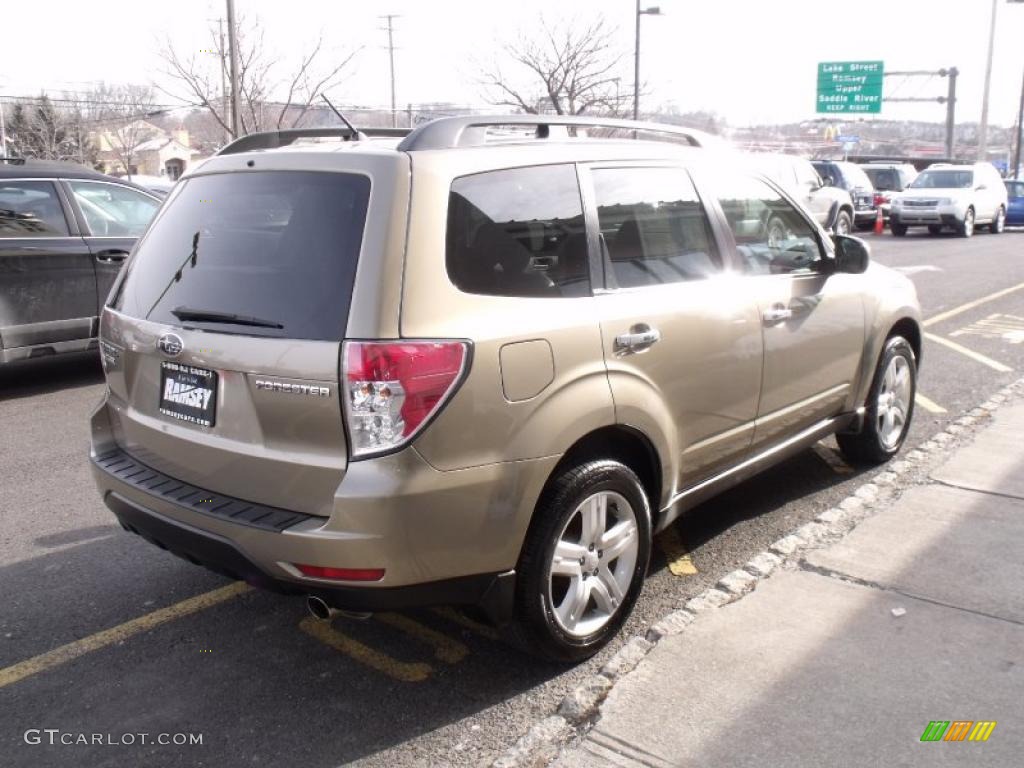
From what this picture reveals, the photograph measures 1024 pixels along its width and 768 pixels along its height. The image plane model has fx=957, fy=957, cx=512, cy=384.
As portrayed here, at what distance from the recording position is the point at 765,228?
4.44 meters

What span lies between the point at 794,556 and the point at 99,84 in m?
58.3

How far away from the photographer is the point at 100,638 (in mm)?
3629

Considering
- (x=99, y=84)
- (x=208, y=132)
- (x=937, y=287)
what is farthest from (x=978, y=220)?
(x=99, y=84)

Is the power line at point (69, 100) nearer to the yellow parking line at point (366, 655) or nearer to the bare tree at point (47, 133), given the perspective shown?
the bare tree at point (47, 133)

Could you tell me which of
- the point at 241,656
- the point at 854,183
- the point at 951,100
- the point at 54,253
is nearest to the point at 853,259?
the point at 241,656

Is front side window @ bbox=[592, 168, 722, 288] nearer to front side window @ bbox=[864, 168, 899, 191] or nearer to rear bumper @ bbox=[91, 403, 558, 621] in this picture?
rear bumper @ bbox=[91, 403, 558, 621]

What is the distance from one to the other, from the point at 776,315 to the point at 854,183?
23649 mm

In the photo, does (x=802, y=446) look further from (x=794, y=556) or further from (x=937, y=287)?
(x=937, y=287)

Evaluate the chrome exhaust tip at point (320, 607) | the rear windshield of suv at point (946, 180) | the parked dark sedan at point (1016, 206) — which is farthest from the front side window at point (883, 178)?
the chrome exhaust tip at point (320, 607)

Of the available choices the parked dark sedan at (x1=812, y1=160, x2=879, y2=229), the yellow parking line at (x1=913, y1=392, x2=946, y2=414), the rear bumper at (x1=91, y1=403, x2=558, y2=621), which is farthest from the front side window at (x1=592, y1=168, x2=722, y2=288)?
the parked dark sedan at (x1=812, y1=160, x2=879, y2=229)

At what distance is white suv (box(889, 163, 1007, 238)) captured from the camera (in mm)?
24094

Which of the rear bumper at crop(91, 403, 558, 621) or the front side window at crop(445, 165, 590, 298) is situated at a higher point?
the front side window at crop(445, 165, 590, 298)

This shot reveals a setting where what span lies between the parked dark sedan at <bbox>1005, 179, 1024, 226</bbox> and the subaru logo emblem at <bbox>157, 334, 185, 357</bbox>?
30.9 m

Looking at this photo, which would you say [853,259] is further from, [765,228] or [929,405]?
[929,405]
